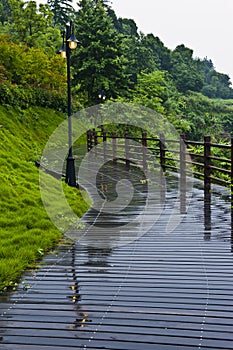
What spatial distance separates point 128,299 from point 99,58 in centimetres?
2385

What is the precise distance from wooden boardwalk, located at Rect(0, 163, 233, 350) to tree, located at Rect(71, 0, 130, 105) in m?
20.8

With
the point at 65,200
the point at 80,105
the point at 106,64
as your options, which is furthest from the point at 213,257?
the point at 80,105

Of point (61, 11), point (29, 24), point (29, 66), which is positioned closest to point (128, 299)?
point (29, 66)

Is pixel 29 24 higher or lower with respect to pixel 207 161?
higher

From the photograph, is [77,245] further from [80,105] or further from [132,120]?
[80,105]

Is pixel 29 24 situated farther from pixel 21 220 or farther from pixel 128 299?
pixel 128 299

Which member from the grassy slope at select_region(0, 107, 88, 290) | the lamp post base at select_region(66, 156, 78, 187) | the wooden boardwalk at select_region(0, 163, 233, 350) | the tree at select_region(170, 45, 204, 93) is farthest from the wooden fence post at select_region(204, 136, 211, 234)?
the tree at select_region(170, 45, 204, 93)

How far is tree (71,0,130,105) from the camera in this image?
26.2 metres

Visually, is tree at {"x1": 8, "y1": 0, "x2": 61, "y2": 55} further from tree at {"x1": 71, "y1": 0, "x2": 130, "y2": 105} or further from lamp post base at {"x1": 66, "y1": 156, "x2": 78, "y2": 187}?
lamp post base at {"x1": 66, "y1": 156, "x2": 78, "y2": 187}

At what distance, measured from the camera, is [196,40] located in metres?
120

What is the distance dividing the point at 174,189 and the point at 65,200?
9.53ft

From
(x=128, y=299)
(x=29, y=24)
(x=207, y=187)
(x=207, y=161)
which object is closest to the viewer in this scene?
(x=128, y=299)

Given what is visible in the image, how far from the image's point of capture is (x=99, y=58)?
26.6 meters

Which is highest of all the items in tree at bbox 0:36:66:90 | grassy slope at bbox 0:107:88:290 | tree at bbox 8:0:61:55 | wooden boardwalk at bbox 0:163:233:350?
tree at bbox 8:0:61:55
